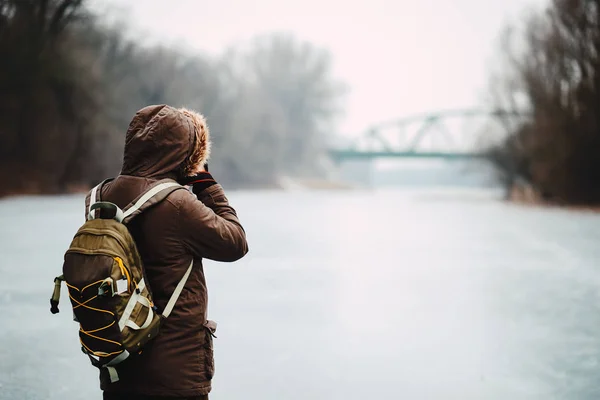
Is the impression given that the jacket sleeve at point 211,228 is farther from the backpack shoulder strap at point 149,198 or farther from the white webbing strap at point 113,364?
the white webbing strap at point 113,364

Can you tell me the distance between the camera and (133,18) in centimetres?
2427

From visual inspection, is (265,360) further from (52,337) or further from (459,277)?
(459,277)

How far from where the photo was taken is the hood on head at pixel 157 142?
1.51 m

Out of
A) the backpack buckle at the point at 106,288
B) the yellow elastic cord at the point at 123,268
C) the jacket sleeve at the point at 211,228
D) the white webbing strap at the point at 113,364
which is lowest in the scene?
the white webbing strap at the point at 113,364

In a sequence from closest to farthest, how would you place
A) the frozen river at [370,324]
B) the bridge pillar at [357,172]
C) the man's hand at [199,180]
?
the man's hand at [199,180], the frozen river at [370,324], the bridge pillar at [357,172]

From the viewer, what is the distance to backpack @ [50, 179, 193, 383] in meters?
1.39

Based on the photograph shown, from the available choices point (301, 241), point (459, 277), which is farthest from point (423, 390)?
point (301, 241)

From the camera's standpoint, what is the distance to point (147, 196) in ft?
4.83

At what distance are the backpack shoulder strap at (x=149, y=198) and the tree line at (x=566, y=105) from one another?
17.6 metres

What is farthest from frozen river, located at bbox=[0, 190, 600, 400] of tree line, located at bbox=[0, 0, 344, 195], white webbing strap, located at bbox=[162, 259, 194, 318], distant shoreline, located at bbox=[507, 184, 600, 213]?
distant shoreline, located at bbox=[507, 184, 600, 213]

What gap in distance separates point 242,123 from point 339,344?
30.6m

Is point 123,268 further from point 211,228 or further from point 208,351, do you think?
point 208,351

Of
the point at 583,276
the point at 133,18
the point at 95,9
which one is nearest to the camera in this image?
the point at 583,276

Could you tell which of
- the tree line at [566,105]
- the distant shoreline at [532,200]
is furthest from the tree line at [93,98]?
the distant shoreline at [532,200]
